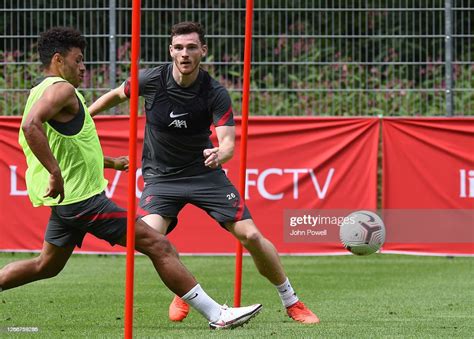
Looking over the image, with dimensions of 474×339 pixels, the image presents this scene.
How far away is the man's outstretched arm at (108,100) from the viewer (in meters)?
9.38

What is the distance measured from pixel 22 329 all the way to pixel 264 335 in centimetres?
166

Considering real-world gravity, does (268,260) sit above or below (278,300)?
above

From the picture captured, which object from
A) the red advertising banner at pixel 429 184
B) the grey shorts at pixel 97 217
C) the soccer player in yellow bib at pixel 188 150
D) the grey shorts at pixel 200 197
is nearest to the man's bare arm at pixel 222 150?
the soccer player in yellow bib at pixel 188 150

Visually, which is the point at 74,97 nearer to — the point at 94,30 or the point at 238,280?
the point at 238,280

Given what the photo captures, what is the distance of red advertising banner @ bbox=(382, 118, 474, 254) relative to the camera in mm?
15289

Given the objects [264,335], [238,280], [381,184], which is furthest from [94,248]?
[264,335]

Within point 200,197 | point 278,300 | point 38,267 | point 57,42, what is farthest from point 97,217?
point 278,300

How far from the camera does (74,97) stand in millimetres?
8039

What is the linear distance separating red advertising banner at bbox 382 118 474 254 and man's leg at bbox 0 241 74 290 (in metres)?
7.44

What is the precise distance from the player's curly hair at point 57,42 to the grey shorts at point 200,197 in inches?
68.1

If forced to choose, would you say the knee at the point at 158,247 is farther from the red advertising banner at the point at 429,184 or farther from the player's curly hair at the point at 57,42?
the red advertising banner at the point at 429,184

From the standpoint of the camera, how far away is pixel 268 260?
9352 mm

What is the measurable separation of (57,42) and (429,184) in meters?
8.01

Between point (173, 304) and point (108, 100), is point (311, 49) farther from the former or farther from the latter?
point (173, 304)
